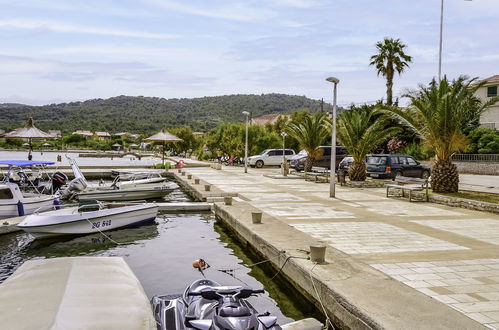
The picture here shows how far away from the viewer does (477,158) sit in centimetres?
3709

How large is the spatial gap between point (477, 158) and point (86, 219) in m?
32.9

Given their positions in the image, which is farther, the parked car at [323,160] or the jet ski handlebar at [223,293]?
the parked car at [323,160]

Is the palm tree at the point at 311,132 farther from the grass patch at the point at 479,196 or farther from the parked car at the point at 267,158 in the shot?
the grass patch at the point at 479,196

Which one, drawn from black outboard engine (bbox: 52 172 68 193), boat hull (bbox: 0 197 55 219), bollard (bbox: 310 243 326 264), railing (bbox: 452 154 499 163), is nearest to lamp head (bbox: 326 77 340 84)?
bollard (bbox: 310 243 326 264)

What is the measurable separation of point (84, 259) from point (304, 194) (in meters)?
14.9

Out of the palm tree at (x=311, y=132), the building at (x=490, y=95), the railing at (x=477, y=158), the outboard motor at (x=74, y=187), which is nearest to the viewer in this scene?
the outboard motor at (x=74, y=187)

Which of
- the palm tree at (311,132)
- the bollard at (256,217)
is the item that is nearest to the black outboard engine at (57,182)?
the palm tree at (311,132)

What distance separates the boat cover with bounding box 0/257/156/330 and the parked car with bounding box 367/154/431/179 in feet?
75.0

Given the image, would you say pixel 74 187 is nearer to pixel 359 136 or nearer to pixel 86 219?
pixel 86 219

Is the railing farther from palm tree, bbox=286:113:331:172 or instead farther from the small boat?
the small boat

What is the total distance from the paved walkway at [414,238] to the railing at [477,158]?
763 inches

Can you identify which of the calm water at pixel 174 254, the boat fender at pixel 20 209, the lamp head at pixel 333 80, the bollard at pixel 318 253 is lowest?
the calm water at pixel 174 254

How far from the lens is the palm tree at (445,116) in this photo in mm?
18594

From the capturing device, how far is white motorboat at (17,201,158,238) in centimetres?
1379
